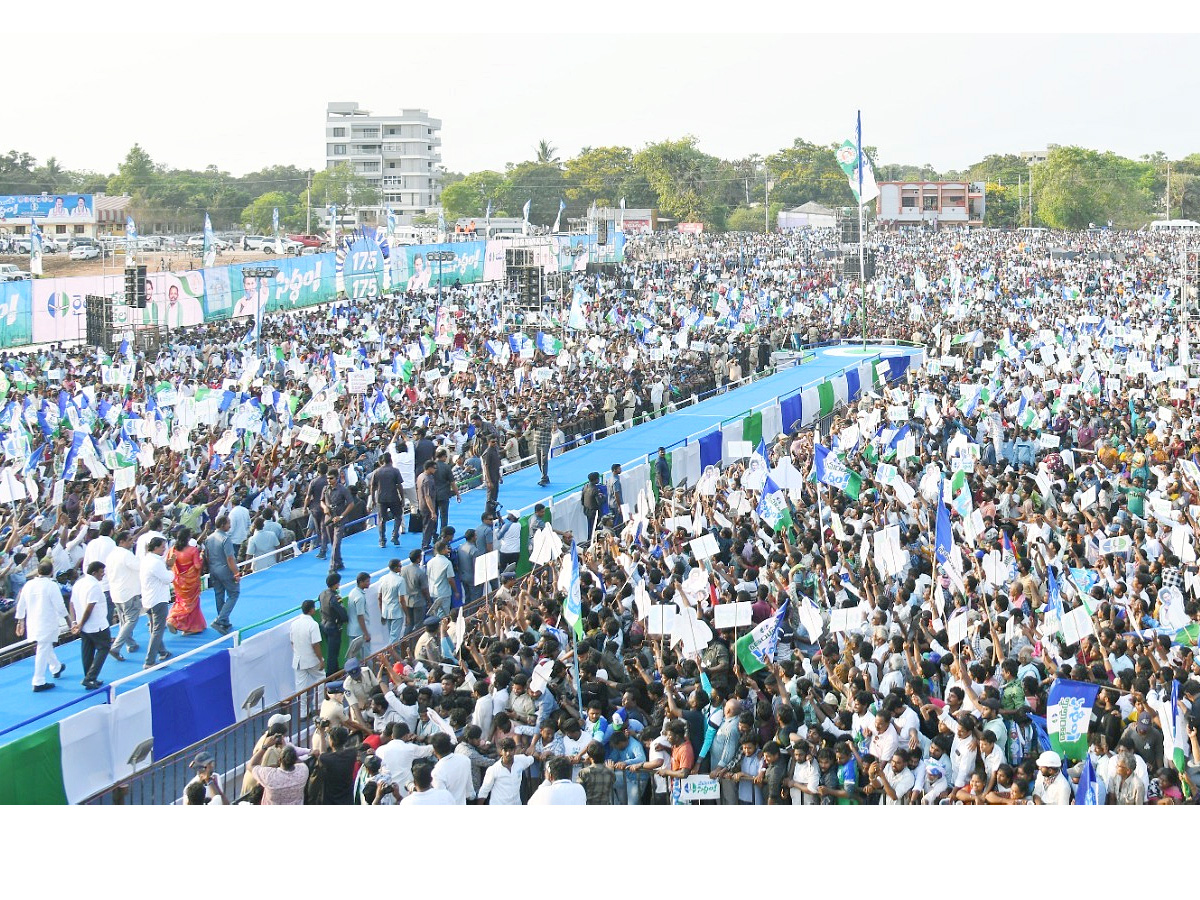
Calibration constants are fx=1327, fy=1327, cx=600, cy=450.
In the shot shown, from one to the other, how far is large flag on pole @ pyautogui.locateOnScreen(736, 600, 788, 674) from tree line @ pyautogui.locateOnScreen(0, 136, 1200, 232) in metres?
96.4

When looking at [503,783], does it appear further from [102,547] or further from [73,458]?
[73,458]

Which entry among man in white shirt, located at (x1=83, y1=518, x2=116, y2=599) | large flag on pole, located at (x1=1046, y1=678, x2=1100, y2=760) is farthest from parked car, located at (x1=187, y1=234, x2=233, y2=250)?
large flag on pole, located at (x1=1046, y1=678, x2=1100, y2=760)

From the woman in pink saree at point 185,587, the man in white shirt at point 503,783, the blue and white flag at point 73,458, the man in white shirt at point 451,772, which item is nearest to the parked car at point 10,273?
the blue and white flag at point 73,458

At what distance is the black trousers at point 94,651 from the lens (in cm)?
1110

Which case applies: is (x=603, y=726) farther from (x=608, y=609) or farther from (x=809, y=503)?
(x=809, y=503)

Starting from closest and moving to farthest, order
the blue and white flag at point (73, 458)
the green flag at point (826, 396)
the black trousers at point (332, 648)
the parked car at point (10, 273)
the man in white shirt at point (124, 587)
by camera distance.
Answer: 1. the man in white shirt at point (124, 587)
2. the black trousers at point (332, 648)
3. the blue and white flag at point (73, 458)
4. the green flag at point (826, 396)
5. the parked car at point (10, 273)

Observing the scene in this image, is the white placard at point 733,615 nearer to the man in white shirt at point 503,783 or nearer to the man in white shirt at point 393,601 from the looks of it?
the man in white shirt at point 503,783

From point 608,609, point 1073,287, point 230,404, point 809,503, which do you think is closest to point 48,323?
point 230,404

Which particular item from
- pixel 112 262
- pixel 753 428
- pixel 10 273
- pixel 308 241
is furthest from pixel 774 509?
pixel 308 241

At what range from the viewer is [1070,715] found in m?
8.20

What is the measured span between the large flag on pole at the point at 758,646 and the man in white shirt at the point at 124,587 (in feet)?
17.5

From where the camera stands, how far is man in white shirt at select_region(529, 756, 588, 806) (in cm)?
770

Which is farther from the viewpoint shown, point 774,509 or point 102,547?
point 774,509

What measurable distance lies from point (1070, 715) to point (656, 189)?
106 m
